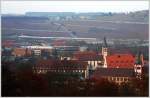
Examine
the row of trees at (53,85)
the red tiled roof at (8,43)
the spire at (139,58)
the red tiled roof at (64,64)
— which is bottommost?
the row of trees at (53,85)

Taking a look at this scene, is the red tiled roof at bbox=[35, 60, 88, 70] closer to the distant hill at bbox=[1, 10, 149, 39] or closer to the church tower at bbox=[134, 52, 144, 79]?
the distant hill at bbox=[1, 10, 149, 39]

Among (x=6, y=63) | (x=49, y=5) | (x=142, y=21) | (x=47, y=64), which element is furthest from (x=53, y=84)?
(x=142, y=21)

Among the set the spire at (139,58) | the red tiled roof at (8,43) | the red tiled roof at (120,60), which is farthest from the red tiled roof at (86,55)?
the red tiled roof at (8,43)

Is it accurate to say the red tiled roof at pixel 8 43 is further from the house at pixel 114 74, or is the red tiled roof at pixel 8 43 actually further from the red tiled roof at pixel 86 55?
the house at pixel 114 74

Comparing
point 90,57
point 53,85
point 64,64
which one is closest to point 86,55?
point 90,57

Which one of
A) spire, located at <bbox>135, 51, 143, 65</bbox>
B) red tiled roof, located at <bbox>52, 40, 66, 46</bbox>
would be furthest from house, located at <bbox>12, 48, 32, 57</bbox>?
spire, located at <bbox>135, 51, 143, 65</bbox>
